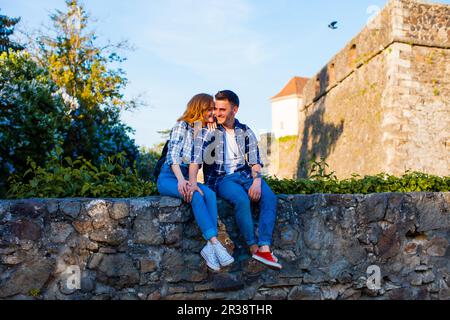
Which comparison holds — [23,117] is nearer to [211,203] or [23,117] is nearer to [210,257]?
[211,203]

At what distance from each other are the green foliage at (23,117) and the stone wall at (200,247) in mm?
4966

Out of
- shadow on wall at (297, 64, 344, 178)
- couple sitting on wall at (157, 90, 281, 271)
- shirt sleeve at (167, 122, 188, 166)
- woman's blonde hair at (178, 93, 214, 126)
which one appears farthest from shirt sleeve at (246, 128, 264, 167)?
shadow on wall at (297, 64, 344, 178)

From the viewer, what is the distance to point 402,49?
10.5 metres

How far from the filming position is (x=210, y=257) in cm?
328

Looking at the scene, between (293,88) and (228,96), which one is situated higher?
(293,88)

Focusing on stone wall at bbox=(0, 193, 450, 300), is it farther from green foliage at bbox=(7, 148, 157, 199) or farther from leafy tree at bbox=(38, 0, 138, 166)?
leafy tree at bbox=(38, 0, 138, 166)

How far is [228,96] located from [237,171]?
2.02ft

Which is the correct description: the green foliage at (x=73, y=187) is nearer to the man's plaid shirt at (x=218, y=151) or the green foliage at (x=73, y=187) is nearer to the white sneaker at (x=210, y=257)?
the man's plaid shirt at (x=218, y=151)

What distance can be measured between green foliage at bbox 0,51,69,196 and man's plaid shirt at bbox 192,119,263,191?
5.36m

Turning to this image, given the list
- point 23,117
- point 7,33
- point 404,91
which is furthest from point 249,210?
point 7,33

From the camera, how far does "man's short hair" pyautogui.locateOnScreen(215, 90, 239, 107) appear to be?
3.69m

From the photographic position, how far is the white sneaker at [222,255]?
10.6ft
